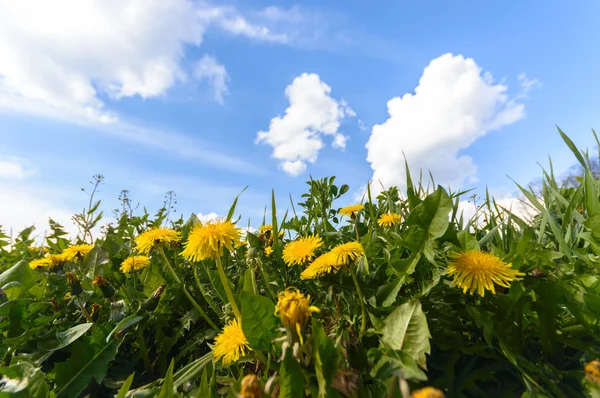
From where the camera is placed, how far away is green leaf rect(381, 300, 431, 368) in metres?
0.87

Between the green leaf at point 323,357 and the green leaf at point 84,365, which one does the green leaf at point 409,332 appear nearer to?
the green leaf at point 323,357

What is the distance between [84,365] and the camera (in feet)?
4.55

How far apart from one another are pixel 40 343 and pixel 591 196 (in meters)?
2.27

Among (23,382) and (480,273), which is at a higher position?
(480,273)

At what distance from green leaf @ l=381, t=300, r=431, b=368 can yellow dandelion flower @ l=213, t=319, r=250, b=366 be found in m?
0.42

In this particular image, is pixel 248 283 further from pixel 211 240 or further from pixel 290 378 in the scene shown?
pixel 290 378

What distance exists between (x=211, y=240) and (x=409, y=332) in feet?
2.19

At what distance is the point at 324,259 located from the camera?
3.86 feet

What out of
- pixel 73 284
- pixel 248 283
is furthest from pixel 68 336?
pixel 248 283

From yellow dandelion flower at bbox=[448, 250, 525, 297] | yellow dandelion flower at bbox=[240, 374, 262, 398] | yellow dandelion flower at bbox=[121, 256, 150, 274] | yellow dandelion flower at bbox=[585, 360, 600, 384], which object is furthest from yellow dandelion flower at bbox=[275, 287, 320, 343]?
yellow dandelion flower at bbox=[121, 256, 150, 274]

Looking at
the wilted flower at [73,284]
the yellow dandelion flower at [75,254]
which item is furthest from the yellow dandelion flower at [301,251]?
the yellow dandelion flower at [75,254]

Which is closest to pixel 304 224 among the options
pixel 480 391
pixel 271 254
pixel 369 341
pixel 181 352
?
pixel 271 254

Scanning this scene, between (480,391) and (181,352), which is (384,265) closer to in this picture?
(480,391)

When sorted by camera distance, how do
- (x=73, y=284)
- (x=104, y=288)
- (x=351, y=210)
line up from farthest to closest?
(x=351, y=210) < (x=104, y=288) < (x=73, y=284)
